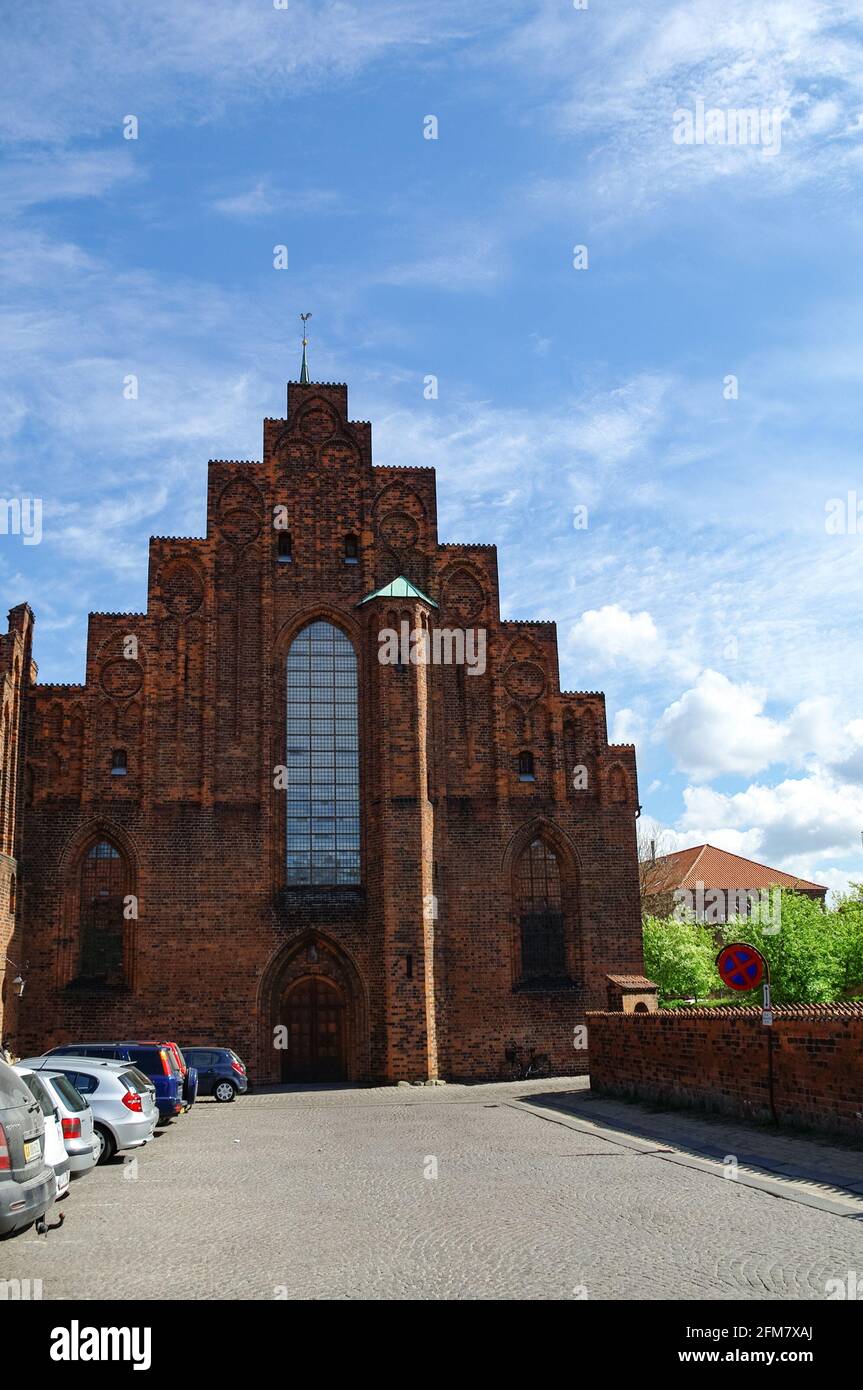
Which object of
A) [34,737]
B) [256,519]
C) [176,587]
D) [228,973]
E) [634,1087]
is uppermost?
[256,519]

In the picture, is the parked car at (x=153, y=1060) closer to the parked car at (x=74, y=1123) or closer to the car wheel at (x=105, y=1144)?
the car wheel at (x=105, y=1144)

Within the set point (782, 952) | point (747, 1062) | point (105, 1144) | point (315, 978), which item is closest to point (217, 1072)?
point (315, 978)

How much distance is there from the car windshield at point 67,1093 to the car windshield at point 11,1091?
4.10m

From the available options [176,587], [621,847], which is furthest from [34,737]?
[621,847]

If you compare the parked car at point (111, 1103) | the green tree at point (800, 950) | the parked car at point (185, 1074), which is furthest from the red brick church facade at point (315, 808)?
the parked car at point (111, 1103)

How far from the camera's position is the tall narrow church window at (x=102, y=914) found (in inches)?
1207

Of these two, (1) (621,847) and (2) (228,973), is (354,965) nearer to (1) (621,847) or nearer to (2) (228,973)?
(2) (228,973)

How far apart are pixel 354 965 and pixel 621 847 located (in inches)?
320

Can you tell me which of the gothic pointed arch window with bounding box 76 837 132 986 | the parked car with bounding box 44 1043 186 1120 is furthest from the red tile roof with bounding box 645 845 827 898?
the parked car with bounding box 44 1043 186 1120

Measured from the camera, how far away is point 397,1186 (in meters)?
13.2

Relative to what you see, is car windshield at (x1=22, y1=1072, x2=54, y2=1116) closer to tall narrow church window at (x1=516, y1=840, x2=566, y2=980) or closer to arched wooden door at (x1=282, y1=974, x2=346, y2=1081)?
arched wooden door at (x1=282, y1=974, x2=346, y2=1081)

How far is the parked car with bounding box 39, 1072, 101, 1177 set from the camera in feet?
43.0
